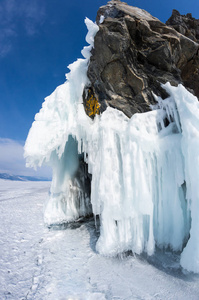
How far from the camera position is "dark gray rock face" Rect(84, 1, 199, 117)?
193 inches

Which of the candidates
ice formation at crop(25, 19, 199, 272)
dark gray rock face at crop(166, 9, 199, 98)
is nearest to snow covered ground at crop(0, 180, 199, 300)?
ice formation at crop(25, 19, 199, 272)

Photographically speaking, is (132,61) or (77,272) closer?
(77,272)

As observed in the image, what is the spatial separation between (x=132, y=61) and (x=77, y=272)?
5677 millimetres

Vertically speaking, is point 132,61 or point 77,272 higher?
point 132,61

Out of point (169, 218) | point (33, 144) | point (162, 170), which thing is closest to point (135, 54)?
point (162, 170)

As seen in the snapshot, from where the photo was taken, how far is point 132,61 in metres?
5.09

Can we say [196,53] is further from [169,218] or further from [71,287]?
[71,287]

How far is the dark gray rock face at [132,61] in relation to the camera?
16.1 feet

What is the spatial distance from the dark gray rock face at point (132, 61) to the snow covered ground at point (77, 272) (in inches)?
151

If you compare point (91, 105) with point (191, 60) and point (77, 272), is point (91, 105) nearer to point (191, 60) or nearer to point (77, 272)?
point (191, 60)

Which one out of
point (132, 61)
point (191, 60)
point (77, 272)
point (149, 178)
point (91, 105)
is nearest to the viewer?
point (77, 272)

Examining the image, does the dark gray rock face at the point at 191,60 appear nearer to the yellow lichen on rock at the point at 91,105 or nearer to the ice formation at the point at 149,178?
the ice formation at the point at 149,178

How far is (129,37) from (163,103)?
2.35 metres

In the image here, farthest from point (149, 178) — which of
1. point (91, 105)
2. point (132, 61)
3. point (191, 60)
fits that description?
point (191, 60)
